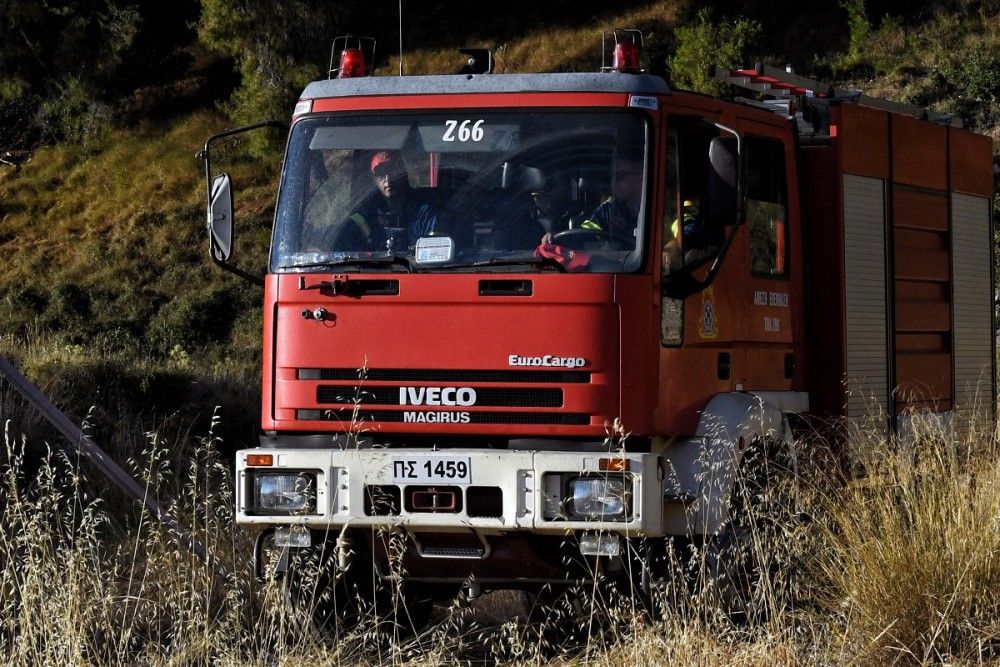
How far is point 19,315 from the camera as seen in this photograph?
39094 millimetres

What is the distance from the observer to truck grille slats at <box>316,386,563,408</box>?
7.30 meters

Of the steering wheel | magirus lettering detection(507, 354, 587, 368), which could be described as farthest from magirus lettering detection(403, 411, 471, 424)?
the steering wheel

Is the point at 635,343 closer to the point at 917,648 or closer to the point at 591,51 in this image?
the point at 917,648

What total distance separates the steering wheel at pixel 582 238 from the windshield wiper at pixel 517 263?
12cm

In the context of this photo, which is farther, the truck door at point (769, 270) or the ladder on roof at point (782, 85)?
the ladder on roof at point (782, 85)

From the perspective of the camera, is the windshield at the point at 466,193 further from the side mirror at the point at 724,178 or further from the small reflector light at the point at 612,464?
the small reflector light at the point at 612,464

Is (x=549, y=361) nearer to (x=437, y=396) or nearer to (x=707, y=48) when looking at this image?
(x=437, y=396)

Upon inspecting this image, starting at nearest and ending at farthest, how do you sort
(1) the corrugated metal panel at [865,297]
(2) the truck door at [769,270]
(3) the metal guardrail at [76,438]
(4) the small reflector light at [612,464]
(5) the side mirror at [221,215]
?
(4) the small reflector light at [612,464] < (5) the side mirror at [221,215] < (2) the truck door at [769,270] < (3) the metal guardrail at [76,438] < (1) the corrugated metal panel at [865,297]

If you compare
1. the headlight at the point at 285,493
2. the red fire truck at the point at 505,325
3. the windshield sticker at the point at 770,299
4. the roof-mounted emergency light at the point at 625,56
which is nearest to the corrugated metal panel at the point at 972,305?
the windshield sticker at the point at 770,299

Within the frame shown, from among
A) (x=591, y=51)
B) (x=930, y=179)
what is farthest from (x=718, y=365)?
(x=591, y=51)

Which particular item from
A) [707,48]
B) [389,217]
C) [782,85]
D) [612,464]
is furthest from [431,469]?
[707,48]

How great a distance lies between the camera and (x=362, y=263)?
7.57 metres

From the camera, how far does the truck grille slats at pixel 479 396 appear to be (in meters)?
7.30

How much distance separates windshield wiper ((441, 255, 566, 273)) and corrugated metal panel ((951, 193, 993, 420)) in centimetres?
476
